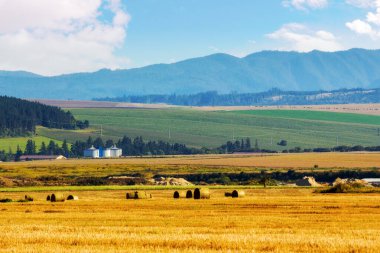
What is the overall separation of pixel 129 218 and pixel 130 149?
15634 centimetres

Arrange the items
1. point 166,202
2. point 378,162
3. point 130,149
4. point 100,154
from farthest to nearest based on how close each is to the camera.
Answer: point 130,149, point 100,154, point 378,162, point 166,202

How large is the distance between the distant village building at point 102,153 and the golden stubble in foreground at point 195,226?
5108 inches

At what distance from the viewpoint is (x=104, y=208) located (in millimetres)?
48875

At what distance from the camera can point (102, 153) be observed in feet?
604

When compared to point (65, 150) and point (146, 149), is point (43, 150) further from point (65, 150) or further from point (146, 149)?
point (146, 149)

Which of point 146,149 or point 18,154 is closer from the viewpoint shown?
point 18,154

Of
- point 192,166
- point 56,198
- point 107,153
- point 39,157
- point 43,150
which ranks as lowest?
point 192,166

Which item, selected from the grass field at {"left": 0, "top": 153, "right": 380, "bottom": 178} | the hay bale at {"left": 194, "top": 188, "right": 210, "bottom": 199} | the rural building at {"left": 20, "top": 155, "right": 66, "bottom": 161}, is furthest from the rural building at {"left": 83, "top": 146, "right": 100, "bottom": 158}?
the hay bale at {"left": 194, "top": 188, "right": 210, "bottom": 199}

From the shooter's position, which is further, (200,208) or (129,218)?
(200,208)

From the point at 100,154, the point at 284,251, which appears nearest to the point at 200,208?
the point at 284,251

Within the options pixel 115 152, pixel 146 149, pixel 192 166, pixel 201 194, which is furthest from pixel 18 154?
pixel 201 194

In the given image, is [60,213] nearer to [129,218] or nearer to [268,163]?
[129,218]

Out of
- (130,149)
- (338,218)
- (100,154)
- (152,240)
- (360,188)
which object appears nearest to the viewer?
(152,240)

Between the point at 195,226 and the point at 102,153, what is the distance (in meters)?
148
